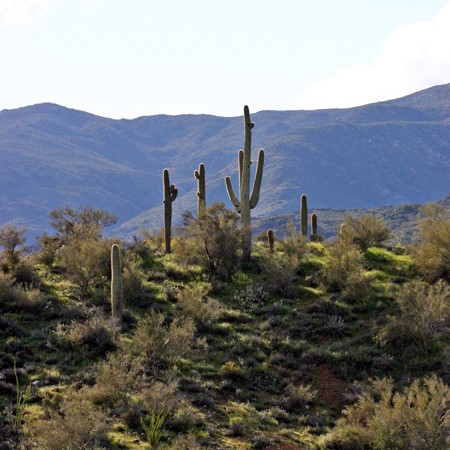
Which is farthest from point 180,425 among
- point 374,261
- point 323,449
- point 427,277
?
point 374,261

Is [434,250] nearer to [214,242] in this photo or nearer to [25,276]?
[214,242]

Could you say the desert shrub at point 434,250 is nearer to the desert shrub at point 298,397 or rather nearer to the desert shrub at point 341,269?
the desert shrub at point 341,269

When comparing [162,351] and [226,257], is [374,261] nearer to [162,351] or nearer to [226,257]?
[226,257]

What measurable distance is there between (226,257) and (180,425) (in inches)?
468

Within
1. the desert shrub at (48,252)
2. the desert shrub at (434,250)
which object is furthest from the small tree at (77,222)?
the desert shrub at (434,250)

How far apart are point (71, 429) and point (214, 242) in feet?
44.9

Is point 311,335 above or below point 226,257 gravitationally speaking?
below

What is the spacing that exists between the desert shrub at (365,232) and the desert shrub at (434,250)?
3344 millimetres

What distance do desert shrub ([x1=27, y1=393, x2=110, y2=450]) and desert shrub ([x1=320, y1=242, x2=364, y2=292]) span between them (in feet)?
38.9

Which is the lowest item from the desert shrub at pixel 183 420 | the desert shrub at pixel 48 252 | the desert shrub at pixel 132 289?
the desert shrub at pixel 183 420

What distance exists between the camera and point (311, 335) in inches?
831

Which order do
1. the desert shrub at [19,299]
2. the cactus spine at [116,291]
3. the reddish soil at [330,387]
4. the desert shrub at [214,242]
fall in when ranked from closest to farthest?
the reddish soil at [330,387]
the cactus spine at [116,291]
the desert shrub at [19,299]
the desert shrub at [214,242]

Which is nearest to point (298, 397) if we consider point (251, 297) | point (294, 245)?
point (251, 297)

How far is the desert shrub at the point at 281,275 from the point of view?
24688 millimetres
